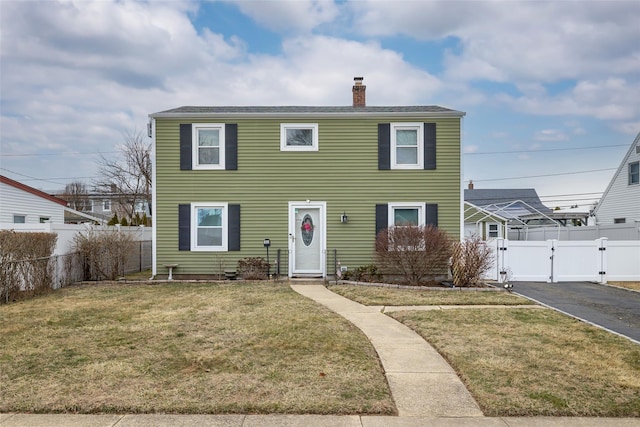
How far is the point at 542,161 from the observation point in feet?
122

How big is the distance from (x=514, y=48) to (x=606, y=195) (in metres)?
13.0

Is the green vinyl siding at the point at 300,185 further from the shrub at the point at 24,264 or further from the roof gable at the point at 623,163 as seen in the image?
the roof gable at the point at 623,163

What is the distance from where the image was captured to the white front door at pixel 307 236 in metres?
12.8

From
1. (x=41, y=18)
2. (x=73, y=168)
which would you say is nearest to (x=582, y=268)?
(x=41, y=18)

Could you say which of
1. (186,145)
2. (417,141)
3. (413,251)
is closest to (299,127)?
(186,145)

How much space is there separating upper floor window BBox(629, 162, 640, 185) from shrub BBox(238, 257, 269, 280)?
18161 millimetres

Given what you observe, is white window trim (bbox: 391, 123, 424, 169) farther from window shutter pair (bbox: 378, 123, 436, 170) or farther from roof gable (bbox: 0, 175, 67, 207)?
roof gable (bbox: 0, 175, 67, 207)

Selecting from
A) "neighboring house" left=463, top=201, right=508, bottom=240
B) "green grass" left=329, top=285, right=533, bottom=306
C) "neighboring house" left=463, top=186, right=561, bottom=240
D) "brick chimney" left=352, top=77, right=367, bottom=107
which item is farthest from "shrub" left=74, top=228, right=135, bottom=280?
"neighboring house" left=463, top=201, right=508, bottom=240

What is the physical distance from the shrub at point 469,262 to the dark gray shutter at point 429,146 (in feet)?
9.09

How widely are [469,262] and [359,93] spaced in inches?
271

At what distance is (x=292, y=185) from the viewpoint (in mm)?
12805

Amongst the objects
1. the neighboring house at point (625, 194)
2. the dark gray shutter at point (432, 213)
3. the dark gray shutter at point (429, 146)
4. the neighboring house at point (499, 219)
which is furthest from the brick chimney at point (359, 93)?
the neighboring house at point (625, 194)

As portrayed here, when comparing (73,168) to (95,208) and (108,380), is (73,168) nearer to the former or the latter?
(95,208)

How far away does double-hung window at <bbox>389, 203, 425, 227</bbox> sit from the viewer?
12688mm
